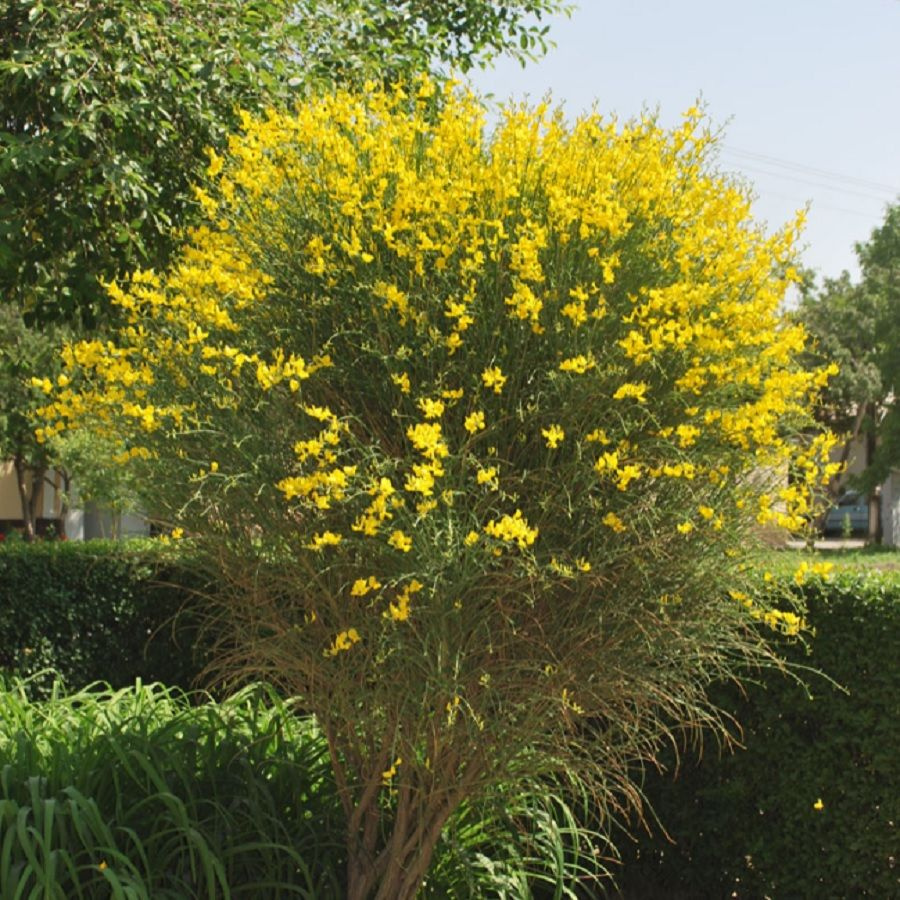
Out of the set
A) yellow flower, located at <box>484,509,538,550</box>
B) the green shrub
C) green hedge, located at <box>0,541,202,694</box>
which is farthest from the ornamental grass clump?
green hedge, located at <box>0,541,202,694</box>

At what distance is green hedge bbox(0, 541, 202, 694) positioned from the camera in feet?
21.9

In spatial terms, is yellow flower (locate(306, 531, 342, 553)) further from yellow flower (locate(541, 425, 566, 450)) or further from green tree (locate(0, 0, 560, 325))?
green tree (locate(0, 0, 560, 325))

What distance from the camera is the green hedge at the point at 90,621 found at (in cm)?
668

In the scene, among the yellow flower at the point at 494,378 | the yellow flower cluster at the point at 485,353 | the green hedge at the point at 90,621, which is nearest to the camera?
the yellow flower at the point at 494,378

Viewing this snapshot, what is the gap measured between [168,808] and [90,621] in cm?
272

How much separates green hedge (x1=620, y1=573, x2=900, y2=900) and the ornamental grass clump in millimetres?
1097

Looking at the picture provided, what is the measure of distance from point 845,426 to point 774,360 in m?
33.0

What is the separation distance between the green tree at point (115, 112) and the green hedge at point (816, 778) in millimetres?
3347

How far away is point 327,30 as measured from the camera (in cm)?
707

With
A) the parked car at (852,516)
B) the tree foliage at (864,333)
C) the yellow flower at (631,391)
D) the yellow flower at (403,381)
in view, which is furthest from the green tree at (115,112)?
the parked car at (852,516)

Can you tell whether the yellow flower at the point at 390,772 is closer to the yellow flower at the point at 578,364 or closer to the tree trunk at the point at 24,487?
the yellow flower at the point at 578,364

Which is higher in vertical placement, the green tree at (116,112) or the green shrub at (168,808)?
the green tree at (116,112)

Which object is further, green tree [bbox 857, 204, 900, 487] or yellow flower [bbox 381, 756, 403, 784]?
green tree [bbox 857, 204, 900, 487]

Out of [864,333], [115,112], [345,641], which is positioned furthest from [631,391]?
[864,333]
